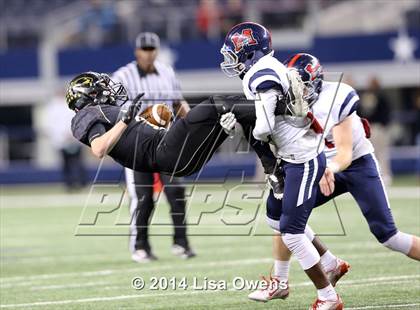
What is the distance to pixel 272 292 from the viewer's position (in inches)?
230

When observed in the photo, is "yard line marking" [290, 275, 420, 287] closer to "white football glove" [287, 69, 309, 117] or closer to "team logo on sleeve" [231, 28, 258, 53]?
"white football glove" [287, 69, 309, 117]

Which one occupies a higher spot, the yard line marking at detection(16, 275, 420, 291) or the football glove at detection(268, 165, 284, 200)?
the football glove at detection(268, 165, 284, 200)

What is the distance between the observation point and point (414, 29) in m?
18.1

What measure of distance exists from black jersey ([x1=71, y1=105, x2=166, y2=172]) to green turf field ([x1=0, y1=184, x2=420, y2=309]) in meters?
0.88

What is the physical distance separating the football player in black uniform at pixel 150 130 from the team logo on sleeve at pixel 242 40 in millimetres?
298

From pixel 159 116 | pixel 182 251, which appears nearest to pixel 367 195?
A: pixel 159 116

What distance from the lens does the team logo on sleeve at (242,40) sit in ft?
17.8

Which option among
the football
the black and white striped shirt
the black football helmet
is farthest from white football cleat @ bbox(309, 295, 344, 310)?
the black and white striped shirt

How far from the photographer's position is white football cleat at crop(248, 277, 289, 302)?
583cm

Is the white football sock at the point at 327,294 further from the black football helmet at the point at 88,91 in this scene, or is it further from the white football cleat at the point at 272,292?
the black football helmet at the point at 88,91

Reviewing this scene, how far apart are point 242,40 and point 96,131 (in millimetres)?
994

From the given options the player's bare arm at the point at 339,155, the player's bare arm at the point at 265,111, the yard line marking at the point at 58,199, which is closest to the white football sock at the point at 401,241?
the player's bare arm at the point at 339,155

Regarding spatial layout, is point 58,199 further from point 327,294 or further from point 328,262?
point 327,294

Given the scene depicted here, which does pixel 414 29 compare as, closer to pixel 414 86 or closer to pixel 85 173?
pixel 414 86
